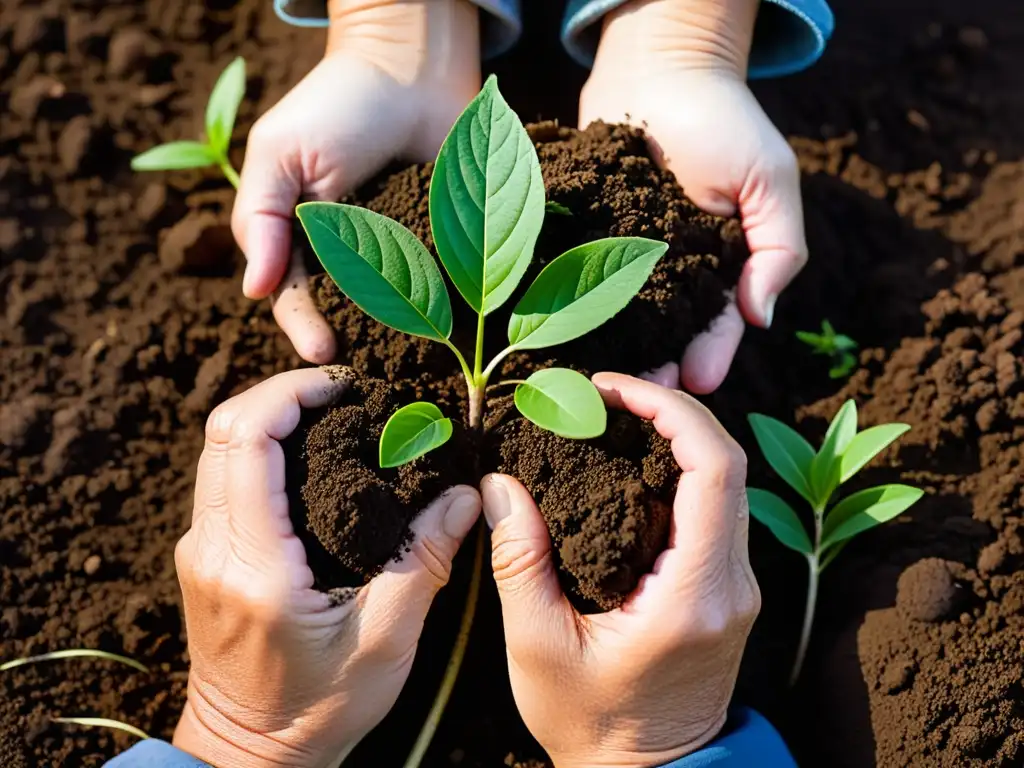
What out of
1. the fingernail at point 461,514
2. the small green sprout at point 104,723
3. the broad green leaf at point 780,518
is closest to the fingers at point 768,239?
the broad green leaf at point 780,518

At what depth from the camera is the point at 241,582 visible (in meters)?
1.22

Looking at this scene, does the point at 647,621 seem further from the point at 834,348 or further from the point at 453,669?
the point at 834,348

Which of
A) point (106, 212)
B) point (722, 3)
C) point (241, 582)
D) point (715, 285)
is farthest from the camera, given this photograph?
point (106, 212)

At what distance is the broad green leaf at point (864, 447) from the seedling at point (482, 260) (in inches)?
21.4

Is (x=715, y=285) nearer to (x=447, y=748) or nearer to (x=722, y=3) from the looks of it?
(x=722, y=3)

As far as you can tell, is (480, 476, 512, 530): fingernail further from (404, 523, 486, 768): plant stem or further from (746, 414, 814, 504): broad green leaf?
(746, 414, 814, 504): broad green leaf

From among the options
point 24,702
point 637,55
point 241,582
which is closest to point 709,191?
point 637,55

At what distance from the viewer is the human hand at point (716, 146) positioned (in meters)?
1.57

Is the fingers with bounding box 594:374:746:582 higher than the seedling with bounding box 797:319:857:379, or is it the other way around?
the fingers with bounding box 594:374:746:582

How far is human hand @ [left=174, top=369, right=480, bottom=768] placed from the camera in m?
1.23

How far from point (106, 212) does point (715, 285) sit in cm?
134

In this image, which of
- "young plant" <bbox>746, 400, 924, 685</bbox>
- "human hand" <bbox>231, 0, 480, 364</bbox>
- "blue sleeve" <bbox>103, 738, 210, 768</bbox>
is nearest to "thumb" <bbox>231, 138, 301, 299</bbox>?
"human hand" <bbox>231, 0, 480, 364</bbox>

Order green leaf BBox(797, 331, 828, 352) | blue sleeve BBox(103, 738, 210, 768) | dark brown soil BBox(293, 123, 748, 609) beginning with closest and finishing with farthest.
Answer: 1. dark brown soil BBox(293, 123, 748, 609)
2. blue sleeve BBox(103, 738, 210, 768)
3. green leaf BBox(797, 331, 828, 352)

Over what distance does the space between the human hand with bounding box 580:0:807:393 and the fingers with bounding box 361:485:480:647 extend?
1.31ft
